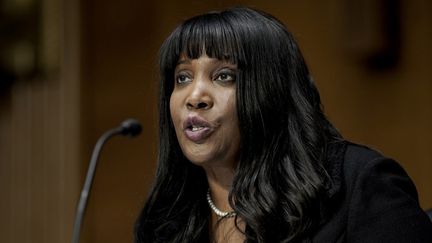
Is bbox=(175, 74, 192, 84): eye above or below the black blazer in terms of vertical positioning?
above

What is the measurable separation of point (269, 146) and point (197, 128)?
0.14 metres

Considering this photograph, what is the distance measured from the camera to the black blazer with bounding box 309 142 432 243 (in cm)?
124

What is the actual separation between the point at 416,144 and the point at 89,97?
5.34ft

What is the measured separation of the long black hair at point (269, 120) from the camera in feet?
4.33

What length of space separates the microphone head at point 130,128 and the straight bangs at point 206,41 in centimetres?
76

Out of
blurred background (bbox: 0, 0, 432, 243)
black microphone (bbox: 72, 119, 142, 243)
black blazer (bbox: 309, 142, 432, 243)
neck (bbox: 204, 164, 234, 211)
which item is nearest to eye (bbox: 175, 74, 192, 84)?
neck (bbox: 204, 164, 234, 211)

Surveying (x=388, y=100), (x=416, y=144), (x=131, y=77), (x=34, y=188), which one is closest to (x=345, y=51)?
(x=388, y=100)

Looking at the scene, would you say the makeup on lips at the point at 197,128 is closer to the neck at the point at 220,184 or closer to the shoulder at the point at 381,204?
the neck at the point at 220,184

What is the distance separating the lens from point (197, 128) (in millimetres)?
1339

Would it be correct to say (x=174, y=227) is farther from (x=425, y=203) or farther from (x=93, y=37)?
(x=93, y=37)

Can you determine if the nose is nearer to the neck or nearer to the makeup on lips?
→ the makeup on lips

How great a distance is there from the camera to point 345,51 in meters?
3.18

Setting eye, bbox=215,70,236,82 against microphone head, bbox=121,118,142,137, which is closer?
eye, bbox=215,70,236,82

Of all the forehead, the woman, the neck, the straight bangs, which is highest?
the straight bangs
